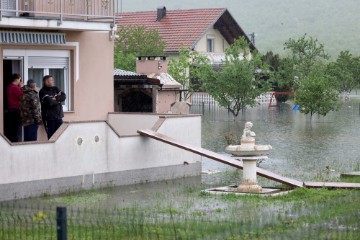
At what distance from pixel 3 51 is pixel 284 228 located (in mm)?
11335

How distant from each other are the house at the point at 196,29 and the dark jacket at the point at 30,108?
55.1m

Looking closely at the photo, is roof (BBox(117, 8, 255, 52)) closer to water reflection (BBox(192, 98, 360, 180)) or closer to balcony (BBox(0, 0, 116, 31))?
water reflection (BBox(192, 98, 360, 180))

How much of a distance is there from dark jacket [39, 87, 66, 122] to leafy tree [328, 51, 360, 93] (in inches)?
2364

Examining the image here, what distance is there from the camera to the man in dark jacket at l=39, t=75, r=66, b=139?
77.9 feet

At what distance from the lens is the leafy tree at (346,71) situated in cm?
8300

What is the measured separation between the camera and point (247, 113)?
61500 millimetres

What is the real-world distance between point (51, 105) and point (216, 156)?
386 cm

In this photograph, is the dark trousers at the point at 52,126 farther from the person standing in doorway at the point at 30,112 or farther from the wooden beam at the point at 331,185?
the wooden beam at the point at 331,185

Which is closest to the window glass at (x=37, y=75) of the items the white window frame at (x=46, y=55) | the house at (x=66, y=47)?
the house at (x=66, y=47)

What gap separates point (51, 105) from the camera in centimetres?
2369

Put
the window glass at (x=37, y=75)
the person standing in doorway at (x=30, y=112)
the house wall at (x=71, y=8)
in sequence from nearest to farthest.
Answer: the person standing in doorway at (x=30, y=112) → the house wall at (x=71, y=8) → the window glass at (x=37, y=75)

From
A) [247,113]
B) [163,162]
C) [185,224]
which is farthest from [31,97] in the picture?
[247,113]

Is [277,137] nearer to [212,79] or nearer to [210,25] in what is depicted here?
[212,79]

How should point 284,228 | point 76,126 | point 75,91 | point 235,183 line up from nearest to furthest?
point 284,228, point 76,126, point 235,183, point 75,91
